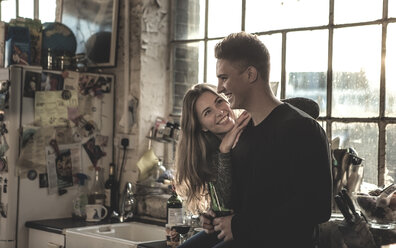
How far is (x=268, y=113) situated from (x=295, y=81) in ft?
4.64

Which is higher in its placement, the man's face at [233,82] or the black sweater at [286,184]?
the man's face at [233,82]

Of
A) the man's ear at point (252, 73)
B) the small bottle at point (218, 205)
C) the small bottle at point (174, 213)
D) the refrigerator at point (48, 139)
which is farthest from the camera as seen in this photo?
the refrigerator at point (48, 139)

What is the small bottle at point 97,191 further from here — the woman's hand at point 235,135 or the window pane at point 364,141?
the woman's hand at point 235,135

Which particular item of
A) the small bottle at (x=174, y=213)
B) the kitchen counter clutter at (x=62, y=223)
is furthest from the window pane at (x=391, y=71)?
the kitchen counter clutter at (x=62, y=223)

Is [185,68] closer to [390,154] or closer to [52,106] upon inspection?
[52,106]

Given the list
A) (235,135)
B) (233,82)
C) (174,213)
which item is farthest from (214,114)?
(174,213)

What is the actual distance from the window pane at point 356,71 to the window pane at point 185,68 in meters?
1.05

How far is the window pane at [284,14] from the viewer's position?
352 centimetres

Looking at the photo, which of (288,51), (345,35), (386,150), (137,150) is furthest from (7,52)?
(386,150)

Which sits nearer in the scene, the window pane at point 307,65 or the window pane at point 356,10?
the window pane at point 356,10

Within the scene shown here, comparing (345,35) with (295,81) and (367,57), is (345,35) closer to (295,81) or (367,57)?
(367,57)

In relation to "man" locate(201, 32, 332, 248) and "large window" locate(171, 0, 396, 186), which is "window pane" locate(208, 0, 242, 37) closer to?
"large window" locate(171, 0, 396, 186)

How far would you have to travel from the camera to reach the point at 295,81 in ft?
11.9

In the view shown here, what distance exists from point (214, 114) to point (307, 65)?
104 centimetres
